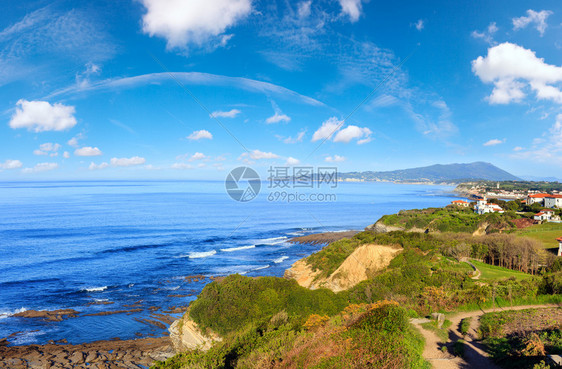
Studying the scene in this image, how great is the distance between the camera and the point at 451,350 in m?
10.8

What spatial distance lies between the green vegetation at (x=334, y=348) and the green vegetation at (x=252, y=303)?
5.66 meters

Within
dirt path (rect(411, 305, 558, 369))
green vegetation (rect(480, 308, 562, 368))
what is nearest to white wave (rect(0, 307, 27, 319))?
dirt path (rect(411, 305, 558, 369))

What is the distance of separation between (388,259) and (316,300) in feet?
30.6

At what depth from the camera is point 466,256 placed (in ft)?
85.0

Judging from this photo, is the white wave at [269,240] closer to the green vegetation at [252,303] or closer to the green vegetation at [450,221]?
the green vegetation at [450,221]

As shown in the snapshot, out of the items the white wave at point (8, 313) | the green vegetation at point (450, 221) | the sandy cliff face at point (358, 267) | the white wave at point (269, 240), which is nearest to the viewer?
the white wave at point (8, 313)

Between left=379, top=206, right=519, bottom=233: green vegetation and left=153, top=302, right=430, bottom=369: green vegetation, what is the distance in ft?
117

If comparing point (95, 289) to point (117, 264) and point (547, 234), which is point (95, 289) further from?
point (547, 234)

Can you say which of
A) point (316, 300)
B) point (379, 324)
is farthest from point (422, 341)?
point (316, 300)

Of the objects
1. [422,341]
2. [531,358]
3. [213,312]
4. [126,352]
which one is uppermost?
[531,358]

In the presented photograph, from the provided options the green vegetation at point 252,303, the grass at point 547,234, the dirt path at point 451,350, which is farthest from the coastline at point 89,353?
the grass at point 547,234

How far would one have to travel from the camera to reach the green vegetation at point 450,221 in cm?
4153

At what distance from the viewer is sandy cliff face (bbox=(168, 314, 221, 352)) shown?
17.7 meters

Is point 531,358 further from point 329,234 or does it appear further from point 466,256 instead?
point 329,234
